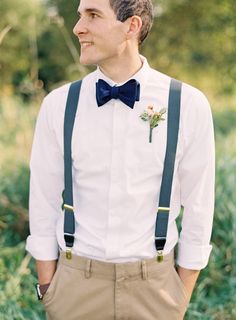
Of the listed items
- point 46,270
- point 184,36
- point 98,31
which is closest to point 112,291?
point 46,270

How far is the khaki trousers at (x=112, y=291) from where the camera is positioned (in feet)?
7.43

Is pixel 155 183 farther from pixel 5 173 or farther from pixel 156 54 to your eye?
pixel 156 54

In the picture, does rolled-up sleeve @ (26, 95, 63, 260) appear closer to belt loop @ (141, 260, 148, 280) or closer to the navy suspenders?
the navy suspenders

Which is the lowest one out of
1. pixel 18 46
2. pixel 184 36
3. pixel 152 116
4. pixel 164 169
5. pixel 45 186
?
pixel 45 186

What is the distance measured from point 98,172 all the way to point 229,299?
1776 mm

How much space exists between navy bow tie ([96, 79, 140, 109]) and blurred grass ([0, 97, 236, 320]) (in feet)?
4.59

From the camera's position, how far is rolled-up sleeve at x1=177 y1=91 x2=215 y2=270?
2.25 metres

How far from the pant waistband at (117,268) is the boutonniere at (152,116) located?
17.2 inches

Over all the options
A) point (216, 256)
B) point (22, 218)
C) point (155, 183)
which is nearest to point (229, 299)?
point (216, 256)

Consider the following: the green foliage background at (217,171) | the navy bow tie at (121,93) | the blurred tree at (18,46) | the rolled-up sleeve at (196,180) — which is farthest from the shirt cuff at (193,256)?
the blurred tree at (18,46)

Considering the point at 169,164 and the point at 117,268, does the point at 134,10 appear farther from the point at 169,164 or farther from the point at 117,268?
the point at 117,268

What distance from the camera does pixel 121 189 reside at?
7.37 feet

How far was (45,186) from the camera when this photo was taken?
2.40 metres

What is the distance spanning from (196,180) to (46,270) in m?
0.66
